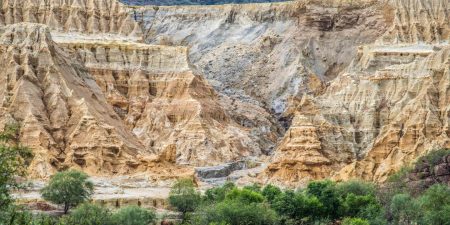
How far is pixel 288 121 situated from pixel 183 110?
16398 mm

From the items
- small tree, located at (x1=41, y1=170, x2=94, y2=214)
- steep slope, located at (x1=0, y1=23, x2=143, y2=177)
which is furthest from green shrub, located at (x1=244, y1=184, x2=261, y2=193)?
steep slope, located at (x1=0, y1=23, x2=143, y2=177)

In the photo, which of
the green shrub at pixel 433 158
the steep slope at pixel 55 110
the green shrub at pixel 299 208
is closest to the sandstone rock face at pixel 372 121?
the green shrub at pixel 433 158

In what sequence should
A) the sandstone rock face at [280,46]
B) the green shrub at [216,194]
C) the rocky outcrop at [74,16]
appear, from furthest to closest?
the sandstone rock face at [280,46] → the rocky outcrop at [74,16] → the green shrub at [216,194]

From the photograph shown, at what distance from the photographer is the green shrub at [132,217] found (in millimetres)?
80188

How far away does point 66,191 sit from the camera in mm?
93562

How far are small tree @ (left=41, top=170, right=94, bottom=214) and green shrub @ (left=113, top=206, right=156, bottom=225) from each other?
10608 mm

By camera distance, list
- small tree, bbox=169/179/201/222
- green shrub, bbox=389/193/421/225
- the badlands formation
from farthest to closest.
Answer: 1. the badlands formation
2. small tree, bbox=169/179/201/222
3. green shrub, bbox=389/193/421/225

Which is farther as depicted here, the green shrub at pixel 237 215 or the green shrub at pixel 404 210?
the green shrub at pixel 237 215

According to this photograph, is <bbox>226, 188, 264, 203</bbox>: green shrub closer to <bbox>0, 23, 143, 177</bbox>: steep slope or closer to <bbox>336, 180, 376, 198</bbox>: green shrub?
<bbox>336, 180, 376, 198</bbox>: green shrub

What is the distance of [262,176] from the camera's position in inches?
4491

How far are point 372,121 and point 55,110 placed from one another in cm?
2886

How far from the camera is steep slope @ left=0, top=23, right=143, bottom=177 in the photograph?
11512cm

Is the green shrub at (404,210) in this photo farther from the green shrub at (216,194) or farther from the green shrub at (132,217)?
the green shrub at (216,194)

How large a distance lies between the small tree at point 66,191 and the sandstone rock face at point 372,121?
23382 millimetres
